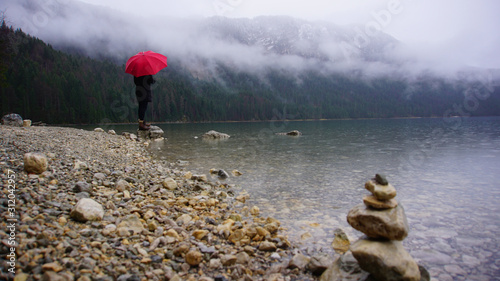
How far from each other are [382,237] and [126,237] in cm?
385

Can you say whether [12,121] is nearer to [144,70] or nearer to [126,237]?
[144,70]

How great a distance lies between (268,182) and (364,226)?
5990 mm

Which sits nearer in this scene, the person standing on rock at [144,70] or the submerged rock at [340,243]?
the submerged rock at [340,243]

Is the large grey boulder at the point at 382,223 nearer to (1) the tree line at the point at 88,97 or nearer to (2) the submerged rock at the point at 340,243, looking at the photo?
(2) the submerged rock at the point at 340,243

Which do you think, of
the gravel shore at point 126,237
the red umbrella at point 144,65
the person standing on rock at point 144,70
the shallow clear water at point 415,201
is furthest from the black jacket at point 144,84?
the gravel shore at point 126,237

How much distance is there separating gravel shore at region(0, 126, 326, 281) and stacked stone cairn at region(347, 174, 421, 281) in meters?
0.75

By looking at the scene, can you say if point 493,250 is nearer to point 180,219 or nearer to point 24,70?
point 180,219

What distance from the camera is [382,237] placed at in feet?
12.0

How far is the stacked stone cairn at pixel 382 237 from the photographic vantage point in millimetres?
3199

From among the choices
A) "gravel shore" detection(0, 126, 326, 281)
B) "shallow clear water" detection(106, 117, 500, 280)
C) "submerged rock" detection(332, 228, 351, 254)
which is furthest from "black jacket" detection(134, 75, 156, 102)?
"submerged rock" detection(332, 228, 351, 254)

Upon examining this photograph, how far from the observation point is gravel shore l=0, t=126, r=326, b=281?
294 cm

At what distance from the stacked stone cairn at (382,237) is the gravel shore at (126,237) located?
0.75 m

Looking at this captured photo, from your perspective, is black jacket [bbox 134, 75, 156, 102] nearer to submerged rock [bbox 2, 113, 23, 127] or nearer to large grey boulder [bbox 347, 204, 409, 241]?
large grey boulder [bbox 347, 204, 409, 241]

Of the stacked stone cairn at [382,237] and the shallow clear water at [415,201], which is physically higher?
the stacked stone cairn at [382,237]
